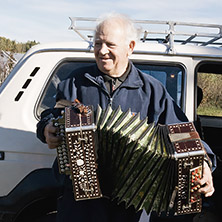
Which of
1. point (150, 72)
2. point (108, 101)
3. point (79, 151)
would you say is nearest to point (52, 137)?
point (79, 151)

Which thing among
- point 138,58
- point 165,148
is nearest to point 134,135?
point 165,148

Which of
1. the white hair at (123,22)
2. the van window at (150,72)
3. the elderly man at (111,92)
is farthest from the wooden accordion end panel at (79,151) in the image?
the van window at (150,72)

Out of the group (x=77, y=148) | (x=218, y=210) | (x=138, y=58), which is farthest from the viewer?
(x=218, y=210)

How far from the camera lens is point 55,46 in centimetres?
275

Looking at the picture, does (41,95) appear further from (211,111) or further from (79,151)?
(211,111)

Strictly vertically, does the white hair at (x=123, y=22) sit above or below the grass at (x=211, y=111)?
above

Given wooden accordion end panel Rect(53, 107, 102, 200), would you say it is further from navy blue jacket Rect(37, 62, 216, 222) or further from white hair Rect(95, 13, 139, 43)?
white hair Rect(95, 13, 139, 43)

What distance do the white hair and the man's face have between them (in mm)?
26

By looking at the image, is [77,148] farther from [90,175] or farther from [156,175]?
[156,175]

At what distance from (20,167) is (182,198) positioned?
1297 mm

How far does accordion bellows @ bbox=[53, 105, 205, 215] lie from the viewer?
1784 millimetres

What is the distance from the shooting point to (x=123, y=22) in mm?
2016

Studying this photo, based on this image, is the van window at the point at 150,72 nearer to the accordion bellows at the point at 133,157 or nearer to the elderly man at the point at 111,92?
the elderly man at the point at 111,92

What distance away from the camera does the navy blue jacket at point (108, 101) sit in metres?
2.05
